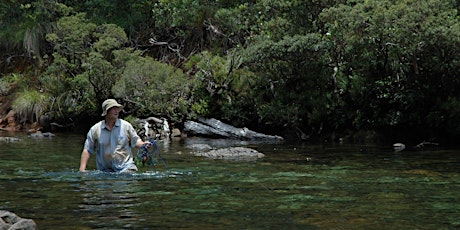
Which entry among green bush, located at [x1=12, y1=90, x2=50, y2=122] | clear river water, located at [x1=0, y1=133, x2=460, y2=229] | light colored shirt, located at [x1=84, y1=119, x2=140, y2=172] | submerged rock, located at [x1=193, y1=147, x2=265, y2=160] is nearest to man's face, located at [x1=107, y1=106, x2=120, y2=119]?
light colored shirt, located at [x1=84, y1=119, x2=140, y2=172]

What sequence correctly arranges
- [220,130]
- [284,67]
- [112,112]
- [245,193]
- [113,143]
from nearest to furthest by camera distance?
1. [245,193]
2. [112,112]
3. [113,143]
4. [284,67]
5. [220,130]

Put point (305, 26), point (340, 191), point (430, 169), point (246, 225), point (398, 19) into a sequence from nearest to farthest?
point (246, 225), point (340, 191), point (430, 169), point (398, 19), point (305, 26)

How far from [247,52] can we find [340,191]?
12196 mm

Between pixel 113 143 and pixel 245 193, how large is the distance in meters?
2.59

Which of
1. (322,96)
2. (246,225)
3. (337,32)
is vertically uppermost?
(337,32)

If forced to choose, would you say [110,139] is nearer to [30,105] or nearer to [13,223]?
[13,223]

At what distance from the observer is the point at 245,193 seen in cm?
1066

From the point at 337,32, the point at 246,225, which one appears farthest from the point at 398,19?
the point at 246,225

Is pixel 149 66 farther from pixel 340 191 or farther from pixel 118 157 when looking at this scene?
pixel 340 191

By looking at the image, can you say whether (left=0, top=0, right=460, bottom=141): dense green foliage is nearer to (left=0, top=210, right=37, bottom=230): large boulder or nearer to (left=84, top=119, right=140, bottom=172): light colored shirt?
(left=84, top=119, right=140, bottom=172): light colored shirt

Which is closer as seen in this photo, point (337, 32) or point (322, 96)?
point (337, 32)

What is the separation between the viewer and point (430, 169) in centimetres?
1398

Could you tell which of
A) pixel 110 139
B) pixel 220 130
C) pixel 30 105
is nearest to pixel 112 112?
pixel 110 139

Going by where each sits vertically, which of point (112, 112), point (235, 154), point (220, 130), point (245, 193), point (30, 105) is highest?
point (30, 105)
